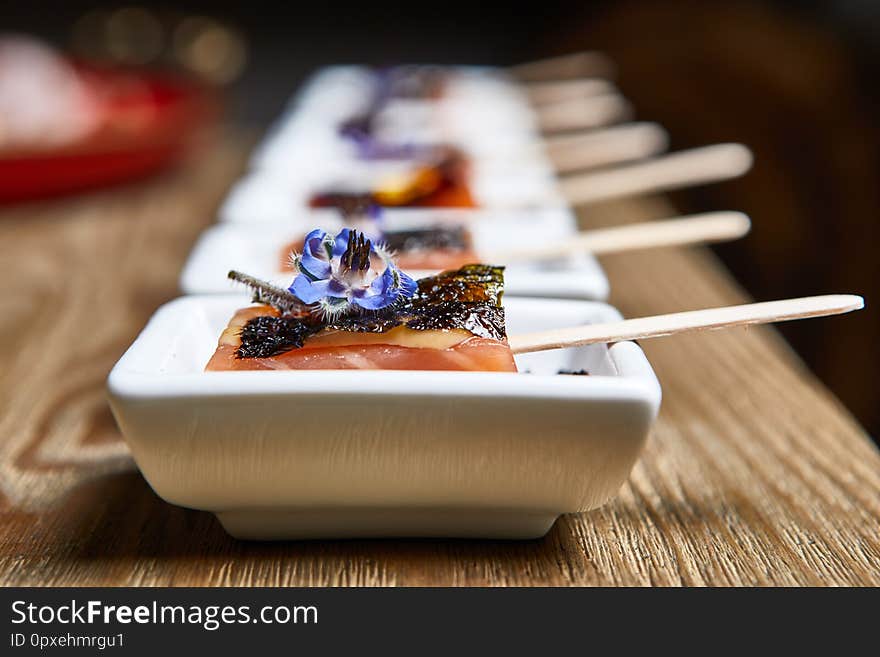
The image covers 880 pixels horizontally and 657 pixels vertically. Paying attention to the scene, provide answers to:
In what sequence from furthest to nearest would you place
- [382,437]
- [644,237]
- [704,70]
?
[704,70] < [644,237] < [382,437]

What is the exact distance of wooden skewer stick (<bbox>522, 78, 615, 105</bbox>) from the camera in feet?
7.79

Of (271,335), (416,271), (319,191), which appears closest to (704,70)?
(319,191)

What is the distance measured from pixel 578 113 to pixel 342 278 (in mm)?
1446

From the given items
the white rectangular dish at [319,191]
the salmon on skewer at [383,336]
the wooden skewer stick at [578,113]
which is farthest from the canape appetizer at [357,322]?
the wooden skewer stick at [578,113]

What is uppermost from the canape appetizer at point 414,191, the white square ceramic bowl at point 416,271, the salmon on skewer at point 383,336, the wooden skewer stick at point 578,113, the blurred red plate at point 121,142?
the salmon on skewer at point 383,336

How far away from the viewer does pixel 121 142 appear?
2.09 m

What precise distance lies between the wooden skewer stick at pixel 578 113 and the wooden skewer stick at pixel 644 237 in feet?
3.43

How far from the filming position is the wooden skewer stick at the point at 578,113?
6.75ft

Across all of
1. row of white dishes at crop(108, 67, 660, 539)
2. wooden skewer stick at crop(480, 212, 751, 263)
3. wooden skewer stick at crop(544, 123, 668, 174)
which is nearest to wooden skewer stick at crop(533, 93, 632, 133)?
wooden skewer stick at crop(544, 123, 668, 174)

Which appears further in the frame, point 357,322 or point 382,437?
point 357,322

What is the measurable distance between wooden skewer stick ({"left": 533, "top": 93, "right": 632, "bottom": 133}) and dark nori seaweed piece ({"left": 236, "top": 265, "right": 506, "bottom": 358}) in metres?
1.29

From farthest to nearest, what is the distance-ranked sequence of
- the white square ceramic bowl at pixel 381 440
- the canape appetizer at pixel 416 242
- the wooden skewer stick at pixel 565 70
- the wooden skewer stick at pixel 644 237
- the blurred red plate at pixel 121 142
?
the wooden skewer stick at pixel 565 70 < the blurred red plate at pixel 121 142 < the canape appetizer at pixel 416 242 < the wooden skewer stick at pixel 644 237 < the white square ceramic bowl at pixel 381 440

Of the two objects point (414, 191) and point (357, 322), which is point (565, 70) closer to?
point (414, 191)

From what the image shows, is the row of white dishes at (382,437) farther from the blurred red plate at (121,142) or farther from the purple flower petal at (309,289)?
the blurred red plate at (121,142)
